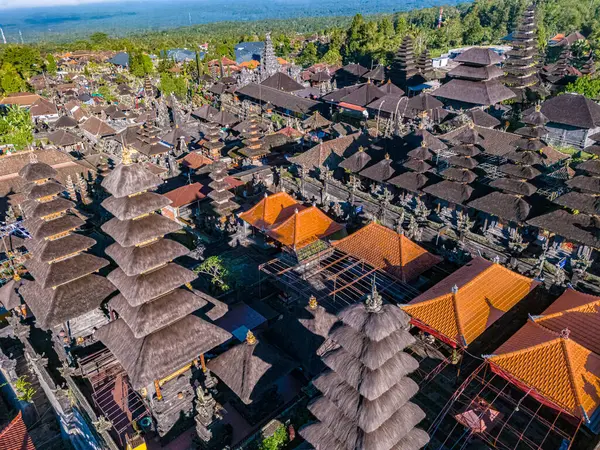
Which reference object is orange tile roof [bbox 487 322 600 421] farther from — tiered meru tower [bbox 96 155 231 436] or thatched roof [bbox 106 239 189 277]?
thatched roof [bbox 106 239 189 277]

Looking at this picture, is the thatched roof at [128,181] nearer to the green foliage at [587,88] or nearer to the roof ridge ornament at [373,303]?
the roof ridge ornament at [373,303]

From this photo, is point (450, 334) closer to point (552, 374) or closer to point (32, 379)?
point (552, 374)


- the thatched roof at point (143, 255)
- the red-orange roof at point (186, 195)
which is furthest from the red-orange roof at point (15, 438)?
the red-orange roof at point (186, 195)

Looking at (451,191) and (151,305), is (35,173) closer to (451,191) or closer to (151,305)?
(151,305)

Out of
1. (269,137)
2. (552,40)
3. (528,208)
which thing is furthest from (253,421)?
(552,40)

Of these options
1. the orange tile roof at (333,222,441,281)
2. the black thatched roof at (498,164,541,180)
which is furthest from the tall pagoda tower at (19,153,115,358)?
the black thatched roof at (498,164,541,180)
